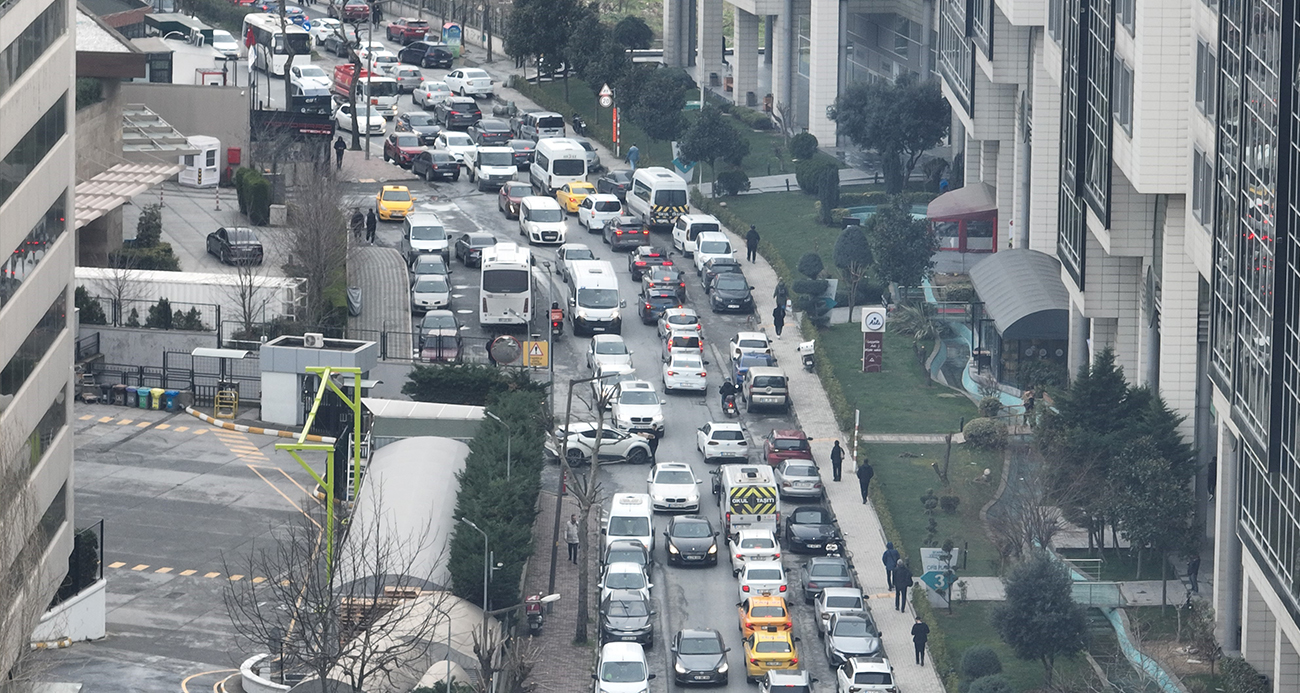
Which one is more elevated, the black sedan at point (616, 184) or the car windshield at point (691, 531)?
the black sedan at point (616, 184)

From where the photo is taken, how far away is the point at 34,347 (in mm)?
50656

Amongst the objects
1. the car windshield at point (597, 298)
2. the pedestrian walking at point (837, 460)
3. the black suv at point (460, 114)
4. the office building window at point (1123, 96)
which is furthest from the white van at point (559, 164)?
the office building window at point (1123, 96)

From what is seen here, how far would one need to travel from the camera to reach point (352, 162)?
104 metres

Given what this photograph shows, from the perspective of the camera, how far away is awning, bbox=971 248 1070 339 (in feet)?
255

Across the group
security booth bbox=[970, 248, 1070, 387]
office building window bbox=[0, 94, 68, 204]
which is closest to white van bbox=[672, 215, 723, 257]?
security booth bbox=[970, 248, 1070, 387]

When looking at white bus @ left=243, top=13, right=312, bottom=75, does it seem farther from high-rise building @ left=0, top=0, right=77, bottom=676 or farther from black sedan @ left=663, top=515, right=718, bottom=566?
high-rise building @ left=0, top=0, right=77, bottom=676

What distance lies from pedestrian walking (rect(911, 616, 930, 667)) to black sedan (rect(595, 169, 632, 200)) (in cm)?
4404

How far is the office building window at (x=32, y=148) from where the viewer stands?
1886 inches

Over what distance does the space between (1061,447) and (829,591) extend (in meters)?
8.53

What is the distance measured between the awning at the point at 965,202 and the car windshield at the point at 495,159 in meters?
18.5

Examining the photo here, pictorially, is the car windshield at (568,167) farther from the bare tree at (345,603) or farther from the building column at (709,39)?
Answer: the bare tree at (345,603)

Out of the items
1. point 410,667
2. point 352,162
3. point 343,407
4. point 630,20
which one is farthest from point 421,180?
point 410,667

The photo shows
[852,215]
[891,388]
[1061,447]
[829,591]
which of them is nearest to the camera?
[829,591]

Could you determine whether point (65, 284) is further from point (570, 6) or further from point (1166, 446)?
point (570, 6)
